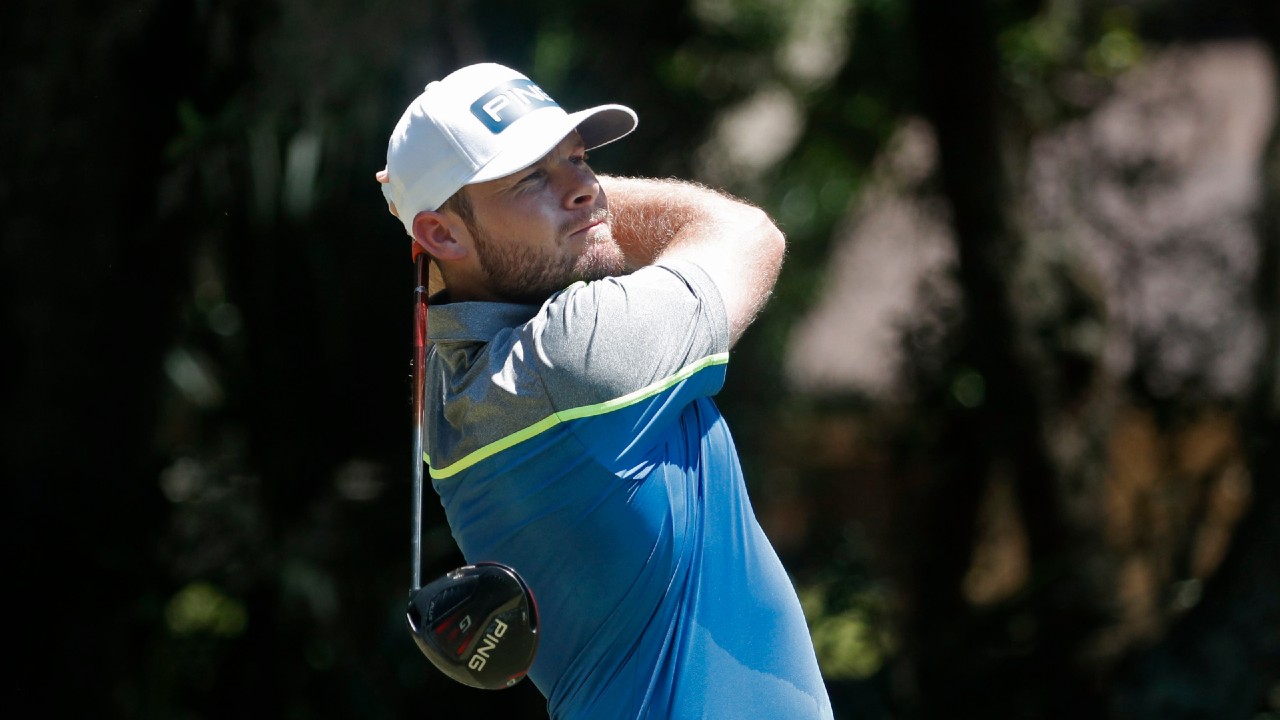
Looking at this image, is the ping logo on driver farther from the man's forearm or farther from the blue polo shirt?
the man's forearm

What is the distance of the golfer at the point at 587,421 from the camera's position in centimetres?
228

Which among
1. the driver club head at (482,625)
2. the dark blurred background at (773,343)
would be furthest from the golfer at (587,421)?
the dark blurred background at (773,343)

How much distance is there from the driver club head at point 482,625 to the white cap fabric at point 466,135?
62cm

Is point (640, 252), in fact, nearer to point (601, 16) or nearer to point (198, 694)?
point (198, 694)

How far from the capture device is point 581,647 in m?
2.38

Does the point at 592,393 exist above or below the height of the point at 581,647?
above

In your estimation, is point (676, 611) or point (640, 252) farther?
point (640, 252)

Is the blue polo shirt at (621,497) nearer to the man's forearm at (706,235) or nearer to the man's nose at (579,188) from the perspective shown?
the man's forearm at (706,235)

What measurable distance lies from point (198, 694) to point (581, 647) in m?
4.83

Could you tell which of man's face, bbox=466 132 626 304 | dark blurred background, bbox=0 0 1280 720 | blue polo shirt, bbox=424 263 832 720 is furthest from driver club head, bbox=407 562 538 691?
dark blurred background, bbox=0 0 1280 720

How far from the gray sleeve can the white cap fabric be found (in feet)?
0.80

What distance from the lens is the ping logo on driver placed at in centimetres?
216

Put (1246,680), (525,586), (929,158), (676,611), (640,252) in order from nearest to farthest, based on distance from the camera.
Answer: (525,586)
(676,611)
(640,252)
(1246,680)
(929,158)

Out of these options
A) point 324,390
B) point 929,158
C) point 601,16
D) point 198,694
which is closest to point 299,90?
point 324,390
